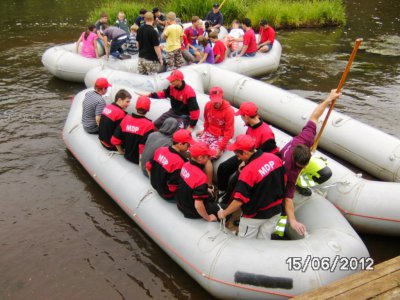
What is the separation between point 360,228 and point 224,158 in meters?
1.83

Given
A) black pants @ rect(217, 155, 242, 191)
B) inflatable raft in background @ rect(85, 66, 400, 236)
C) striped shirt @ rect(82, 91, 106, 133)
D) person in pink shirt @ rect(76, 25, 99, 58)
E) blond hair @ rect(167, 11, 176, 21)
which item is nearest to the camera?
inflatable raft in background @ rect(85, 66, 400, 236)

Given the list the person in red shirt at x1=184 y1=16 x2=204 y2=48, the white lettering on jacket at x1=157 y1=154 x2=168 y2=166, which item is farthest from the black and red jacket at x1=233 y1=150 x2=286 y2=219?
the person in red shirt at x1=184 y1=16 x2=204 y2=48

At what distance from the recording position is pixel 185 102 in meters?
5.68

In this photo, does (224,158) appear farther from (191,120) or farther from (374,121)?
(374,121)

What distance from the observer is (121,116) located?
17.6ft

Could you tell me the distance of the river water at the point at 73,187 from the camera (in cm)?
426

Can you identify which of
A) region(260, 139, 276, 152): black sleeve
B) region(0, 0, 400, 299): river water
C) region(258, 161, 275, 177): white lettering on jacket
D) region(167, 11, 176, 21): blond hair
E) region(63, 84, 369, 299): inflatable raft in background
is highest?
region(167, 11, 176, 21): blond hair

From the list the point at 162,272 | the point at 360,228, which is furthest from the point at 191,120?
the point at 360,228

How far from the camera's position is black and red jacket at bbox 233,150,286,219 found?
3.71 metres

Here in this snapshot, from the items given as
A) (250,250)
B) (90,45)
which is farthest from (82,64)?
(250,250)

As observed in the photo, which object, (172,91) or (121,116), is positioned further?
(172,91)

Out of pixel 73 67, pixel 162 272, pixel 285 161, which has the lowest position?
pixel 162 272

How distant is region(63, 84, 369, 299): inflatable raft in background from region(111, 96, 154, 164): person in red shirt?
1.84ft

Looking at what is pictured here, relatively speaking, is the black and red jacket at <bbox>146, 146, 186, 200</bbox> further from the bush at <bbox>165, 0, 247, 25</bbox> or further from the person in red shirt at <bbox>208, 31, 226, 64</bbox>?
the bush at <bbox>165, 0, 247, 25</bbox>
